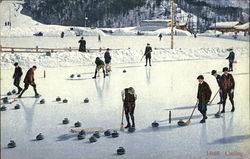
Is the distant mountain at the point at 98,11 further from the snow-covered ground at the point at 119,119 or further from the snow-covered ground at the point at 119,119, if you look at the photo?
the snow-covered ground at the point at 119,119

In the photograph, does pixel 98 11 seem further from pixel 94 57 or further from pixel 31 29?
pixel 94 57

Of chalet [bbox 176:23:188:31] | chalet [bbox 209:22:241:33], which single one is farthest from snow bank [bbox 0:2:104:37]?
chalet [bbox 209:22:241:33]

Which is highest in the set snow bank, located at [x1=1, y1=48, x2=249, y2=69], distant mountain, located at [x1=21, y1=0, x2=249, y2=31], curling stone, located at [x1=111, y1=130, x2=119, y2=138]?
distant mountain, located at [x1=21, y1=0, x2=249, y2=31]

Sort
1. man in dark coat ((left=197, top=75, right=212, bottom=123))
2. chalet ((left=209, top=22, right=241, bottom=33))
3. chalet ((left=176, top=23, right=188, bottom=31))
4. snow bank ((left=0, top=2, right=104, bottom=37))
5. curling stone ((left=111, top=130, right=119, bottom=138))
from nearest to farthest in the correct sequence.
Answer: curling stone ((left=111, top=130, right=119, bottom=138)), man in dark coat ((left=197, top=75, right=212, bottom=123)), snow bank ((left=0, top=2, right=104, bottom=37)), chalet ((left=209, top=22, right=241, bottom=33)), chalet ((left=176, top=23, right=188, bottom=31))

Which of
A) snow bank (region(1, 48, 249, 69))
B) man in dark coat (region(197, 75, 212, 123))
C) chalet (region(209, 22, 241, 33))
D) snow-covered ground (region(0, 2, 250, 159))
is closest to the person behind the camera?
snow-covered ground (region(0, 2, 250, 159))

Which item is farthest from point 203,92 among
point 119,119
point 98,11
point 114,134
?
point 98,11

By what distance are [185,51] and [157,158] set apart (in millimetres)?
23074

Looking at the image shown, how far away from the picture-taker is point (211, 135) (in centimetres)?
853

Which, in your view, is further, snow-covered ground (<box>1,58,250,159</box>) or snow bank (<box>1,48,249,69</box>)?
snow bank (<box>1,48,249,69</box>)

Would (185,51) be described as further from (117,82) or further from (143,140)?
(143,140)

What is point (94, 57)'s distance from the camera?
25.5 metres

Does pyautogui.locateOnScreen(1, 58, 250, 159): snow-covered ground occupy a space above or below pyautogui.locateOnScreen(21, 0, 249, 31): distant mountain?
below

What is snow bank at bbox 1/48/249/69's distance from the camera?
22312 millimetres

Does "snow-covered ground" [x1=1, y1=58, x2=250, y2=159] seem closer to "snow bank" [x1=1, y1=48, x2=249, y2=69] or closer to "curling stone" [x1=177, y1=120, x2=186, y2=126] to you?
"curling stone" [x1=177, y1=120, x2=186, y2=126]
